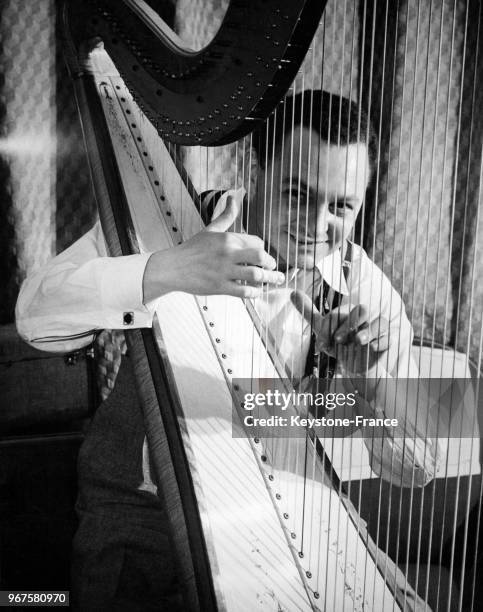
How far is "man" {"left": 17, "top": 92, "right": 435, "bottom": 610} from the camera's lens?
803 mm

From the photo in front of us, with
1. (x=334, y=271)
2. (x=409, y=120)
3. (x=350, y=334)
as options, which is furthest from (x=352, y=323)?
(x=409, y=120)

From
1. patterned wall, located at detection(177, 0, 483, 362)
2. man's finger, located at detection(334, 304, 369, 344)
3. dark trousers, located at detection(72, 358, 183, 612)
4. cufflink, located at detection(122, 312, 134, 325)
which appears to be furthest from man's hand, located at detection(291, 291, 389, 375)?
patterned wall, located at detection(177, 0, 483, 362)

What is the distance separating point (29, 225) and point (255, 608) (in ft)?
3.71

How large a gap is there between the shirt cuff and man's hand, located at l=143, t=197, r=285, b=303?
0.05 meters

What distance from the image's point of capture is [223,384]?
2.87 feet

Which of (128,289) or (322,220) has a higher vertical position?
(322,220)

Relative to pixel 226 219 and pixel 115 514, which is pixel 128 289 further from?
pixel 115 514

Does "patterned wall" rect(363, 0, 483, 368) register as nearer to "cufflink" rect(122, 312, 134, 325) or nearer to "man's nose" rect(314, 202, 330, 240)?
"man's nose" rect(314, 202, 330, 240)

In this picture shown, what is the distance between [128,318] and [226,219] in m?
0.21

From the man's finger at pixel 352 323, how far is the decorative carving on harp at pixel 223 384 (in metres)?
0.12

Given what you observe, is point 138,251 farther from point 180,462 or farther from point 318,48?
point 318,48

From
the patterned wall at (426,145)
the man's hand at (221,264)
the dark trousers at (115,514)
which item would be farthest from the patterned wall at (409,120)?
the man's hand at (221,264)

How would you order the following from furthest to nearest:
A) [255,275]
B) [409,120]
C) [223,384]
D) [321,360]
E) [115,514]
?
[409,120]
[115,514]
[321,360]
[223,384]
[255,275]

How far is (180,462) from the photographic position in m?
0.77
